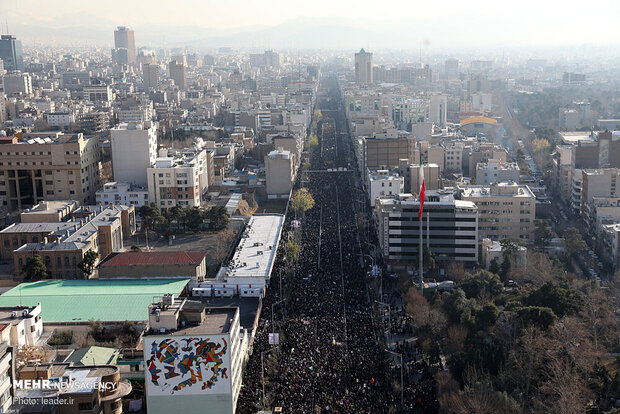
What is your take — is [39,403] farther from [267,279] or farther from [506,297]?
[506,297]

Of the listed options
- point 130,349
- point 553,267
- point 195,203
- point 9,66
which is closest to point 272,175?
point 195,203

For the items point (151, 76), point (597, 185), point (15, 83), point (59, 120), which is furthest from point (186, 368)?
point (151, 76)

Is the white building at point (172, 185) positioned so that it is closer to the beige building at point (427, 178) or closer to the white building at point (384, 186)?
the white building at point (384, 186)

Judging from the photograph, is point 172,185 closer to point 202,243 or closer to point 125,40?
point 202,243

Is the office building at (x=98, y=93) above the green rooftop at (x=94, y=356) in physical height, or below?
above

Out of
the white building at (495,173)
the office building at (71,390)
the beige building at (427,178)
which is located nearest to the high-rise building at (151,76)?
the white building at (495,173)
